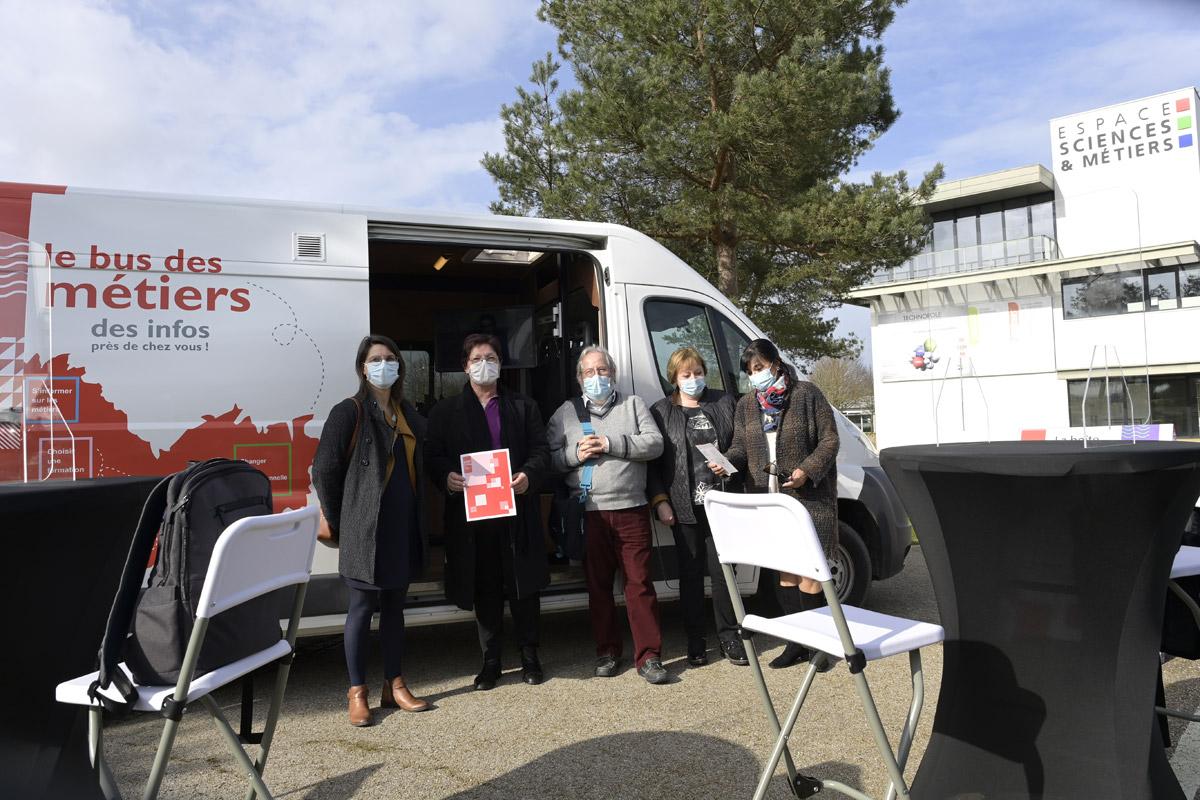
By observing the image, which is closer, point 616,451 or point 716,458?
point 616,451

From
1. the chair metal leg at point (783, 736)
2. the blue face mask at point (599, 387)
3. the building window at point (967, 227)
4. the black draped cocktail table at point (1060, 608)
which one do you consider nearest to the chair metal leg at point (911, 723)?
the black draped cocktail table at point (1060, 608)

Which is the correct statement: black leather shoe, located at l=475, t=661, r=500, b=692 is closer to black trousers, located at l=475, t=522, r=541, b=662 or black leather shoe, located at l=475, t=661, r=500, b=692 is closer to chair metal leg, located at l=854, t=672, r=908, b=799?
black trousers, located at l=475, t=522, r=541, b=662

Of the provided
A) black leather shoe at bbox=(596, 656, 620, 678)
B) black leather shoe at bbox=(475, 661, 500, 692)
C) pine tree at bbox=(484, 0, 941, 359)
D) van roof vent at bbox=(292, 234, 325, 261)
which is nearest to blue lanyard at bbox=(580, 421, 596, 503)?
black leather shoe at bbox=(596, 656, 620, 678)

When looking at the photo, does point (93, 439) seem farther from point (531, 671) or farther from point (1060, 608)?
point (1060, 608)

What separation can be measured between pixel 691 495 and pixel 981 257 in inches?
1333

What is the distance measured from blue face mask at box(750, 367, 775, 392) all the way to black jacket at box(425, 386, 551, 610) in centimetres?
123

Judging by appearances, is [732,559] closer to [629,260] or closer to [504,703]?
[504,703]

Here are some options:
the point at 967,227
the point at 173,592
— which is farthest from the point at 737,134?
the point at 967,227

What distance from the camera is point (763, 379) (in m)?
4.60

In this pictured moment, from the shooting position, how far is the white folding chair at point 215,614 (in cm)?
203

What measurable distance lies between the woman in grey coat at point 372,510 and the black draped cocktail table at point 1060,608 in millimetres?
2470

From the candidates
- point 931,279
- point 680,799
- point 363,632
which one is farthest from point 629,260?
point 931,279

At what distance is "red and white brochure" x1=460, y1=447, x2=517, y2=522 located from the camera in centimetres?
415

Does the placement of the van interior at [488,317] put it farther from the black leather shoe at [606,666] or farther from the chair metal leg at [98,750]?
the chair metal leg at [98,750]
